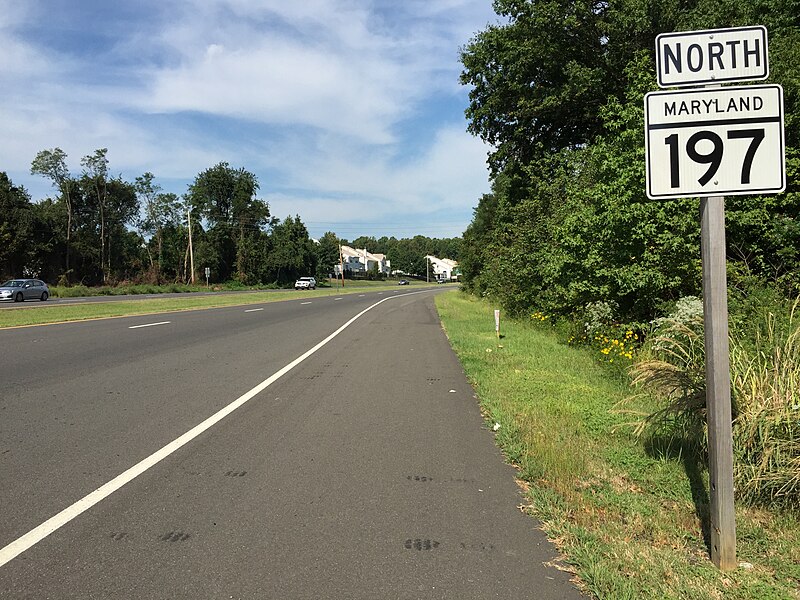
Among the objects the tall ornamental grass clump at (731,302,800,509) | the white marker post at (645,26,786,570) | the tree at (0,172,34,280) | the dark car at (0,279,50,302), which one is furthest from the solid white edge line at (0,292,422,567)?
the tree at (0,172,34,280)

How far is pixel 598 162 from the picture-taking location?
1256cm

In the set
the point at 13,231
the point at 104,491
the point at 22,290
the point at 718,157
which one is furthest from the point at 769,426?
the point at 13,231

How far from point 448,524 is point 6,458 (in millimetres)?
4229

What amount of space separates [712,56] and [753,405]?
2.46 m

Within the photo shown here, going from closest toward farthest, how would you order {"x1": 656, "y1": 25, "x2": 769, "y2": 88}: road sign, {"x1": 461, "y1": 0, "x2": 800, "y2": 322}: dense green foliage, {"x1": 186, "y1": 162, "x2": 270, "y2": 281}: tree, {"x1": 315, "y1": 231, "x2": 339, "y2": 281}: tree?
{"x1": 656, "y1": 25, "x2": 769, "y2": 88}: road sign, {"x1": 461, "y1": 0, "x2": 800, "y2": 322}: dense green foliage, {"x1": 186, "y1": 162, "x2": 270, "y2": 281}: tree, {"x1": 315, "y1": 231, "x2": 339, "y2": 281}: tree

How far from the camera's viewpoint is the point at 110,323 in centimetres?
1919

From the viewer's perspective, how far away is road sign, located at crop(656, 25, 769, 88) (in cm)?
347

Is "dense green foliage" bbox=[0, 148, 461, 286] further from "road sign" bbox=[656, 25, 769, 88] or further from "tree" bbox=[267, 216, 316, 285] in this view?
"road sign" bbox=[656, 25, 769, 88]

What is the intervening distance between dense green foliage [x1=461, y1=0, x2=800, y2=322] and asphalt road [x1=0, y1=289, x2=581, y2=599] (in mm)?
4465

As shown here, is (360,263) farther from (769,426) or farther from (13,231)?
(769,426)

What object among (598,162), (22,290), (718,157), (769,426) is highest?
(598,162)

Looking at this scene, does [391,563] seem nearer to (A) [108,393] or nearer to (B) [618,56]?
(A) [108,393]

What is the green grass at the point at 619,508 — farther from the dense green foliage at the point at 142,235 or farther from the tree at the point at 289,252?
the tree at the point at 289,252

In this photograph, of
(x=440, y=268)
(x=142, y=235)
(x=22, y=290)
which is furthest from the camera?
(x=440, y=268)
